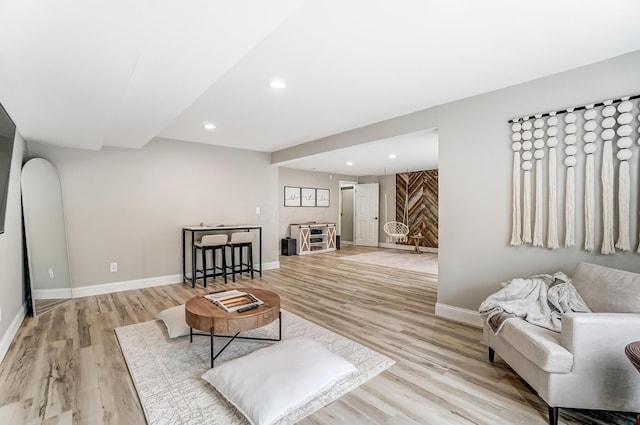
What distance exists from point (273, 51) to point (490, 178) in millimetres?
2388

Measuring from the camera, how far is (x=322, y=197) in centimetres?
925

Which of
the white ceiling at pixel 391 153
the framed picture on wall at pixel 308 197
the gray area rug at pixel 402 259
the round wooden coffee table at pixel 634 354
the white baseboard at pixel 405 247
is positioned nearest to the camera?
the round wooden coffee table at pixel 634 354

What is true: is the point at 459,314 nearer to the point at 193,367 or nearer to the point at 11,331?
the point at 193,367

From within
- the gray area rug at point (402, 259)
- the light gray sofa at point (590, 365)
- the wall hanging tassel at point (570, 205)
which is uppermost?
the wall hanging tassel at point (570, 205)

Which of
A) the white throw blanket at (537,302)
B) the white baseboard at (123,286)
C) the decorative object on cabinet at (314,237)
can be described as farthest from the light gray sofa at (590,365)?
the decorative object on cabinet at (314,237)

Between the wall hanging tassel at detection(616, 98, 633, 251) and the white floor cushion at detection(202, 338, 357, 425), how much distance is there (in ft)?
7.44

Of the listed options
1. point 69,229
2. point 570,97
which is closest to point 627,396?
point 570,97

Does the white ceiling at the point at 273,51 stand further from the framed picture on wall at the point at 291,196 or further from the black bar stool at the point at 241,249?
the framed picture on wall at the point at 291,196

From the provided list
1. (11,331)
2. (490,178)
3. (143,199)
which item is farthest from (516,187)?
(143,199)

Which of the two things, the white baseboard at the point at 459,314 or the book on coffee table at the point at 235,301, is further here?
the white baseboard at the point at 459,314

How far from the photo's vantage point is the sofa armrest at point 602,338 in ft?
5.52

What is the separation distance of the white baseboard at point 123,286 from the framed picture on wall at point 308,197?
435 cm

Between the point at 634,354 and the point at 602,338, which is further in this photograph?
the point at 602,338

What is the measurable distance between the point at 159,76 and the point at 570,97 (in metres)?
3.31
